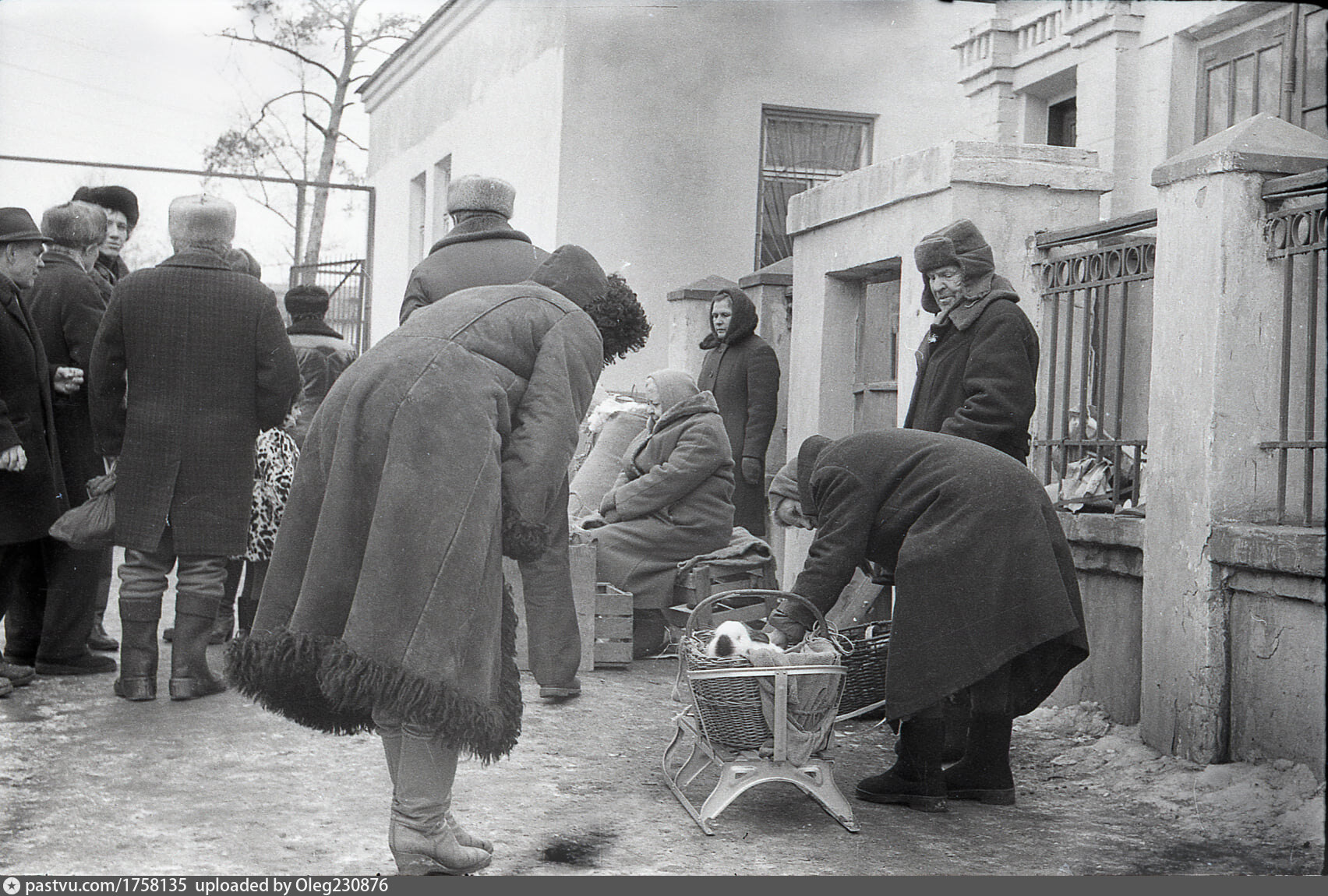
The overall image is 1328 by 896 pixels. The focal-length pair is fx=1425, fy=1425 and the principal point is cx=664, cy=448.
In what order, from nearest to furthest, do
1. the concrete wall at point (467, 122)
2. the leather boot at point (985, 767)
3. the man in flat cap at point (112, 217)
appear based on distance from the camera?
the leather boot at point (985, 767) → the man in flat cap at point (112, 217) → the concrete wall at point (467, 122)

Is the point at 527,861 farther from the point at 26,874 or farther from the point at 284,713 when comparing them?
the point at 26,874

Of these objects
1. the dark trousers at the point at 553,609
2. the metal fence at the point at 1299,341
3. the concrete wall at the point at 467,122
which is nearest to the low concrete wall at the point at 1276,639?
the metal fence at the point at 1299,341

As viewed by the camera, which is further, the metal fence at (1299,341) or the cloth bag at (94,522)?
the cloth bag at (94,522)

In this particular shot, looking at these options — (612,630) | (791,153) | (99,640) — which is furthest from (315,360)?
(791,153)

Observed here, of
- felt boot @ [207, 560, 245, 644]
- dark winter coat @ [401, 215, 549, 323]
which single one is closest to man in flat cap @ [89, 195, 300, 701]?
dark winter coat @ [401, 215, 549, 323]

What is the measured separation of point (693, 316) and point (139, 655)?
5.41 metres

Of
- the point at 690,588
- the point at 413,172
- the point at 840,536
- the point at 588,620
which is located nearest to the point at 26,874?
the point at 840,536

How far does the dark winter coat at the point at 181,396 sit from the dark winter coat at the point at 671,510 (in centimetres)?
207

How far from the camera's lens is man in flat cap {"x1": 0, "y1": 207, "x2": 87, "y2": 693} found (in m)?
5.36

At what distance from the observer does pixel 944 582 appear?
13.6ft

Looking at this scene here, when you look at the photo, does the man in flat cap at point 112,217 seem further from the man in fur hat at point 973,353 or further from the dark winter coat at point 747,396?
the man in fur hat at point 973,353

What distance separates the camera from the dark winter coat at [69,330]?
5887 mm

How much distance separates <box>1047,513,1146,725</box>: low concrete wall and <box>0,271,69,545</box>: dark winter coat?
3956 millimetres

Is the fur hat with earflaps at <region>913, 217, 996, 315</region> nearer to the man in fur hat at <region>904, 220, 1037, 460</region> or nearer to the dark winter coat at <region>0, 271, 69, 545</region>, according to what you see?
the man in fur hat at <region>904, 220, 1037, 460</region>
